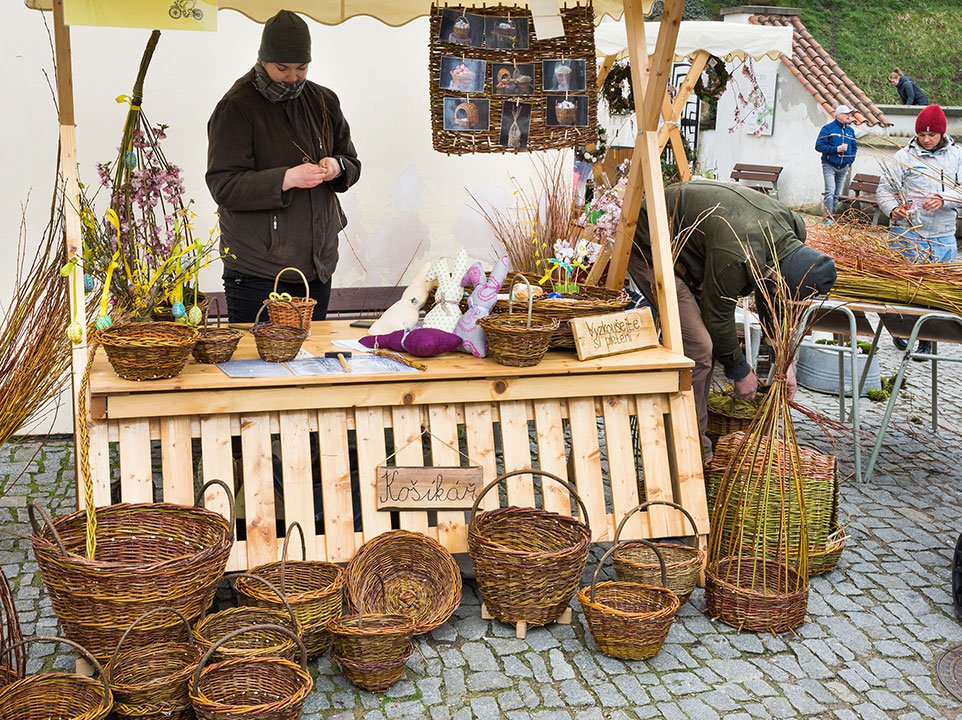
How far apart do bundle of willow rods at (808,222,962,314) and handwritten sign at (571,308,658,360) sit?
5.64 ft

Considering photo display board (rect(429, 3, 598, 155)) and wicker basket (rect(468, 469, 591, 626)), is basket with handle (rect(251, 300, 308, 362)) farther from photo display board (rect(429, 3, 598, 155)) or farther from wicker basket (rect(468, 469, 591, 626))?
photo display board (rect(429, 3, 598, 155))

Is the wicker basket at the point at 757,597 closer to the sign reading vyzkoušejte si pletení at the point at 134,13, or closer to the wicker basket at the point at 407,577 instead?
the wicker basket at the point at 407,577

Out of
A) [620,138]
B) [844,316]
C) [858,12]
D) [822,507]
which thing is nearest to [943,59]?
[858,12]

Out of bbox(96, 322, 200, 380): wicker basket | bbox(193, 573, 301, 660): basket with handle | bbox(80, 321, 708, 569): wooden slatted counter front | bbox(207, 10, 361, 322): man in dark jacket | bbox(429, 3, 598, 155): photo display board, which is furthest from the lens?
bbox(429, 3, 598, 155): photo display board

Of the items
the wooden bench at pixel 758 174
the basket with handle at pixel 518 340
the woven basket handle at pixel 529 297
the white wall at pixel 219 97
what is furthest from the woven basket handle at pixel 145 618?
the wooden bench at pixel 758 174

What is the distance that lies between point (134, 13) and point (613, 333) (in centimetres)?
209

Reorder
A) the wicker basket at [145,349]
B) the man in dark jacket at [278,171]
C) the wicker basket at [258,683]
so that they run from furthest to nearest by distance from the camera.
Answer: the man in dark jacket at [278,171] < the wicker basket at [145,349] < the wicker basket at [258,683]

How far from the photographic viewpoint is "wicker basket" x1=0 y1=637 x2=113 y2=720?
2824mm

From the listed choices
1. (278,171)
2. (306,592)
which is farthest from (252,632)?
(278,171)

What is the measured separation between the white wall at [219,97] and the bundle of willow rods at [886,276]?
83.9 inches

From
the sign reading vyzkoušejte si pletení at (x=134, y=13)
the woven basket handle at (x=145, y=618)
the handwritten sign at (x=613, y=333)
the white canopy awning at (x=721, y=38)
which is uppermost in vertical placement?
the white canopy awning at (x=721, y=38)

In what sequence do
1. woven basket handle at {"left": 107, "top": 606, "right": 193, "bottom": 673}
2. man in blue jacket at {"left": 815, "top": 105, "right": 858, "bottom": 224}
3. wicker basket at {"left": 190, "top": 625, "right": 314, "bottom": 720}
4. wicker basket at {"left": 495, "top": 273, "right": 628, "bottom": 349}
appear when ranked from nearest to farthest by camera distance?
woven basket handle at {"left": 107, "top": 606, "right": 193, "bottom": 673}, wicker basket at {"left": 190, "top": 625, "right": 314, "bottom": 720}, wicker basket at {"left": 495, "top": 273, "right": 628, "bottom": 349}, man in blue jacket at {"left": 815, "top": 105, "right": 858, "bottom": 224}

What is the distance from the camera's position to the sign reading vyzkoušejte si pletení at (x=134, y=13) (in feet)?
11.2

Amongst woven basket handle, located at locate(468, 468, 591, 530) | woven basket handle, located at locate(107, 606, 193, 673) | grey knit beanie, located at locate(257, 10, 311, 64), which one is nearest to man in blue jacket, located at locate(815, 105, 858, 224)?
grey knit beanie, located at locate(257, 10, 311, 64)
